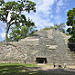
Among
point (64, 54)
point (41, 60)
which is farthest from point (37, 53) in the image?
point (64, 54)

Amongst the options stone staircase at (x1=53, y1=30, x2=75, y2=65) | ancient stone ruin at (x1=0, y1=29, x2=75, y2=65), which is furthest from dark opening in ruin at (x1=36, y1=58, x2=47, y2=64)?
stone staircase at (x1=53, y1=30, x2=75, y2=65)

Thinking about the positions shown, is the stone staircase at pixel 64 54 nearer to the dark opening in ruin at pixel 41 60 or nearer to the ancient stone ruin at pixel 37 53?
the ancient stone ruin at pixel 37 53

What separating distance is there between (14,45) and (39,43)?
5620 mm

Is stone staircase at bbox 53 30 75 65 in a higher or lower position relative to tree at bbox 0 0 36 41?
lower

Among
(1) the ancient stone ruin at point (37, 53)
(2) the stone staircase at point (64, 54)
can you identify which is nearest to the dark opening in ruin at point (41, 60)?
(1) the ancient stone ruin at point (37, 53)

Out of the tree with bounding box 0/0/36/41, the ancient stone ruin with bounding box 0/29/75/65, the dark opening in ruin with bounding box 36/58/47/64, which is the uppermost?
the tree with bounding box 0/0/36/41

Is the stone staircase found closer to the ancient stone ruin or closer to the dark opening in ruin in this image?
the ancient stone ruin

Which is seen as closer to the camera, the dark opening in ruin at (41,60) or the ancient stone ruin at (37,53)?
the ancient stone ruin at (37,53)

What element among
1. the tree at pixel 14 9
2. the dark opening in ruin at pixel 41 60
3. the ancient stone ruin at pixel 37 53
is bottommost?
the dark opening in ruin at pixel 41 60

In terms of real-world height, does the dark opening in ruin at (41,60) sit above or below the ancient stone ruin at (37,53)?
below

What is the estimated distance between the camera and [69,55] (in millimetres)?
16188

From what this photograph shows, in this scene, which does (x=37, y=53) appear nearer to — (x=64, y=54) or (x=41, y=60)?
(x=41, y=60)

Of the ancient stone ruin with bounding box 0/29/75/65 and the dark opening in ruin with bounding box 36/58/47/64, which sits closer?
the ancient stone ruin with bounding box 0/29/75/65

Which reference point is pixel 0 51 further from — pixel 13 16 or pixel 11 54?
pixel 13 16
